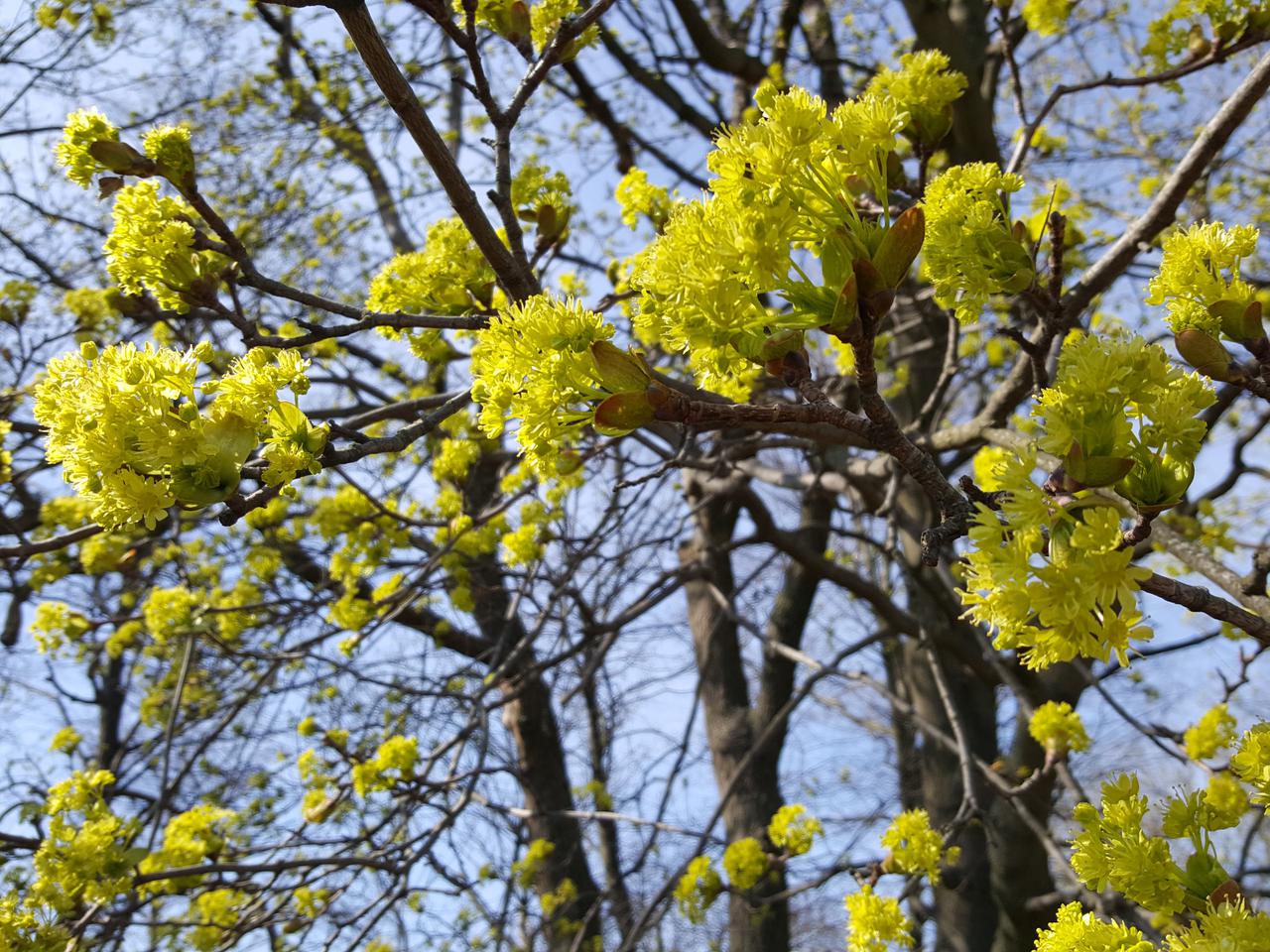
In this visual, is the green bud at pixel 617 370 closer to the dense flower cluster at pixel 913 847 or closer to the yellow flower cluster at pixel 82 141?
the yellow flower cluster at pixel 82 141

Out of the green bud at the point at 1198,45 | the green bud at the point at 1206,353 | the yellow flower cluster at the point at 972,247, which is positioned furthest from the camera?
the green bud at the point at 1198,45

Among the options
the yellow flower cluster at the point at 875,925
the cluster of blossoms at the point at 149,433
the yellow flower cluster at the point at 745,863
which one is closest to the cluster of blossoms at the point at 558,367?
the cluster of blossoms at the point at 149,433

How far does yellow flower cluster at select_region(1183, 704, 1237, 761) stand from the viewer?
3.29 meters

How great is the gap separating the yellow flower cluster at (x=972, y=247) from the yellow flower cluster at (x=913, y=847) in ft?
6.25

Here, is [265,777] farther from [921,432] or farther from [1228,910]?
[1228,910]

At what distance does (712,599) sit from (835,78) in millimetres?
4124

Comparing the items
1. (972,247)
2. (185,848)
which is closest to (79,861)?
(185,848)

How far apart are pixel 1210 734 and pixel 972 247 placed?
250cm

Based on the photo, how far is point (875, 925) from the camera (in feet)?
8.96

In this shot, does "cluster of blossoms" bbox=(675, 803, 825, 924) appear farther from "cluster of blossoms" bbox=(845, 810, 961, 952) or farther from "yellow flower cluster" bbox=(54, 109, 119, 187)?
"yellow flower cluster" bbox=(54, 109, 119, 187)

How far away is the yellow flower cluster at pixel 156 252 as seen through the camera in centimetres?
223

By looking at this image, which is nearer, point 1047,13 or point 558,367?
point 558,367

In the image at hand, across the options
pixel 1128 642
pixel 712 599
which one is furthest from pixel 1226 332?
pixel 712 599

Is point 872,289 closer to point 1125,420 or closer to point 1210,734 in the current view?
point 1125,420
